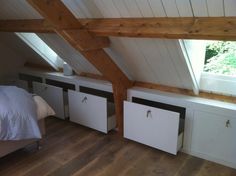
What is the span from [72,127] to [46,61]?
112 cm

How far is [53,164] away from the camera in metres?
2.31

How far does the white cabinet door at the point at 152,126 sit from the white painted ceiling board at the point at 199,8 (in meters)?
1.04

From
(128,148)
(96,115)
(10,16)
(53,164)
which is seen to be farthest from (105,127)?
(10,16)

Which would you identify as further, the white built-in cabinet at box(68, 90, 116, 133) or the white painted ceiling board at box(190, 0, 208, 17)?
the white built-in cabinet at box(68, 90, 116, 133)

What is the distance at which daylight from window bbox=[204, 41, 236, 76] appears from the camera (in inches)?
84.0

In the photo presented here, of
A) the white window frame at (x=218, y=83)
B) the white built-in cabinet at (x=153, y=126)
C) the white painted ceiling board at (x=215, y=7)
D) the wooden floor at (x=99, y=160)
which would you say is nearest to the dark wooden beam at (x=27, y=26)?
the white built-in cabinet at (x=153, y=126)

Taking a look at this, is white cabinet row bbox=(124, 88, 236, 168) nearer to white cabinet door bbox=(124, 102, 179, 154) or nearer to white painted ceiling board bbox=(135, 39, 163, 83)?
white cabinet door bbox=(124, 102, 179, 154)

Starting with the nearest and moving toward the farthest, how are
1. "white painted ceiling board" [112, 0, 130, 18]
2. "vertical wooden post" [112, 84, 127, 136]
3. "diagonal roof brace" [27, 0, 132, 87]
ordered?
"white painted ceiling board" [112, 0, 130, 18] → "diagonal roof brace" [27, 0, 132, 87] → "vertical wooden post" [112, 84, 127, 136]

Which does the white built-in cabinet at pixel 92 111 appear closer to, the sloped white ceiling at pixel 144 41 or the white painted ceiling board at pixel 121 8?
the sloped white ceiling at pixel 144 41

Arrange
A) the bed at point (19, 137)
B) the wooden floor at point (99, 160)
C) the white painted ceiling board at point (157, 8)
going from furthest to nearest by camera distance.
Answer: the wooden floor at point (99, 160) < the bed at point (19, 137) < the white painted ceiling board at point (157, 8)

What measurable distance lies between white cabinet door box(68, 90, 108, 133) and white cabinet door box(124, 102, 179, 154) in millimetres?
302

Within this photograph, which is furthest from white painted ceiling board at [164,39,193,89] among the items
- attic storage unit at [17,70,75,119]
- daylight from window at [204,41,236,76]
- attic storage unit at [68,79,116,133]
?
attic storage unit at [17,70,75,119]

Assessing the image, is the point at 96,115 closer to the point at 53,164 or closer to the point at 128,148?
the point at 128,148

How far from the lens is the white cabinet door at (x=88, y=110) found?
281cm
